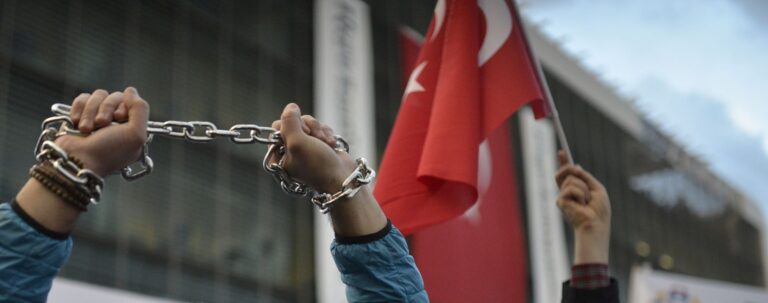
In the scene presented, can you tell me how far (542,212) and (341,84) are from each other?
20.6 ft

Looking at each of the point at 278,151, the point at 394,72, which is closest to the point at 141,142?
the point at 278,151

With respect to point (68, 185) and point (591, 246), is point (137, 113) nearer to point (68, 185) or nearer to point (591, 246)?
point (68, 185)

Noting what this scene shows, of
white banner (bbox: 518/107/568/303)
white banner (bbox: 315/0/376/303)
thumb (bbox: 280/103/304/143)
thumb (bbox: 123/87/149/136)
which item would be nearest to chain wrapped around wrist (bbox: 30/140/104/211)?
thumb (bbox: 123/87/149/136)

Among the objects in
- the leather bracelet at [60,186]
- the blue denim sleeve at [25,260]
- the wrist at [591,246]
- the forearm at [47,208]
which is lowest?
the blue denim sleeve at [25,260]

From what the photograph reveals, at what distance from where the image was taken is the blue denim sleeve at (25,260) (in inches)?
75.6

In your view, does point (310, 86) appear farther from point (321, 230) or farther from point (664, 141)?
point (664, 141)

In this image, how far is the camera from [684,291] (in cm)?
1105

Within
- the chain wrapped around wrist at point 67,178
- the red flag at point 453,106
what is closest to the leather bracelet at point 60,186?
the chain wrapped around wrist at point 67,178

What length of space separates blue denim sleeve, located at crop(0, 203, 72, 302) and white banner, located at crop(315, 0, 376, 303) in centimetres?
1410

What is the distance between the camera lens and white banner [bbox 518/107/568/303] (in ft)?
70.0

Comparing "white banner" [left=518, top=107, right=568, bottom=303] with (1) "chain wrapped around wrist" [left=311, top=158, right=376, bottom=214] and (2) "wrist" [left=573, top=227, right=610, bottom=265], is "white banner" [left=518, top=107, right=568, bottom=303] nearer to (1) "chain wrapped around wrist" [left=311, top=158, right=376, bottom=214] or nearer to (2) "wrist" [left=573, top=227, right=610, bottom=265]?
(2) "wrist" [left=573, top=227, right=610, bottom=265]

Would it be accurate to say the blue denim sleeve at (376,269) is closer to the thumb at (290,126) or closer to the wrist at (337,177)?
the wrist at (337,177)

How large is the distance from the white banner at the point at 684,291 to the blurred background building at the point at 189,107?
5751 millimetres

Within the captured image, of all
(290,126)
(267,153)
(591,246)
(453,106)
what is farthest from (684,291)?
(290,126)
